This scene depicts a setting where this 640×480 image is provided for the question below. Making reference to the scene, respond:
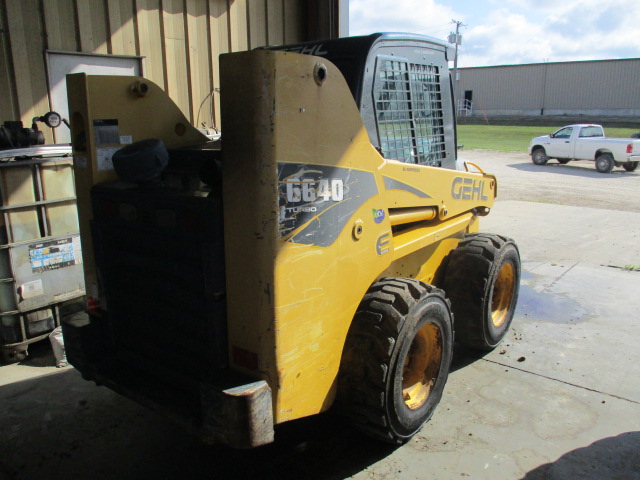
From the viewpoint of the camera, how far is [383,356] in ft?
9.86

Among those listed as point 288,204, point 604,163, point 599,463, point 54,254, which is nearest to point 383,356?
point 288,204

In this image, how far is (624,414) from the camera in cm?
383

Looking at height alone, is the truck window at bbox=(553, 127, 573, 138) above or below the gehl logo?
above

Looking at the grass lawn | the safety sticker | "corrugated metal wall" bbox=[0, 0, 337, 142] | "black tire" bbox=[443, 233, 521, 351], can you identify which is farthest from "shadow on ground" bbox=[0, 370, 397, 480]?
the grass lawn

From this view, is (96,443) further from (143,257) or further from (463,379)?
(463,379)

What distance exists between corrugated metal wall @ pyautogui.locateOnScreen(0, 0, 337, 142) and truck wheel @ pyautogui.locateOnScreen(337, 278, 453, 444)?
14.8 ft

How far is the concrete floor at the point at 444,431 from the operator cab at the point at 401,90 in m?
1.88

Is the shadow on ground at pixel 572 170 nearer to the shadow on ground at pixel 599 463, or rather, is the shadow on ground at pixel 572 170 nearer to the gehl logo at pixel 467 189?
the gehl logo at pixel 467 189

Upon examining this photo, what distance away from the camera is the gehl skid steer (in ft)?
8.07

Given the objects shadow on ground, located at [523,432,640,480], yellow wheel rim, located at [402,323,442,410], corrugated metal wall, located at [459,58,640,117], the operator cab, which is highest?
corrugated metal wall, located at [459,58,640,117]

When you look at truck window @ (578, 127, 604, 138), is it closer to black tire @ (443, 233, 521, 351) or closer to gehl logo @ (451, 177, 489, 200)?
gehl logo @ (451, 177, 489, 200)

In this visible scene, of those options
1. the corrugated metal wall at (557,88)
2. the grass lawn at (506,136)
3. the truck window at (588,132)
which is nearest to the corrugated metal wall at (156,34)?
the truck window at (588,132)

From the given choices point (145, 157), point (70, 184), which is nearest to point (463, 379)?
point (145, 157)

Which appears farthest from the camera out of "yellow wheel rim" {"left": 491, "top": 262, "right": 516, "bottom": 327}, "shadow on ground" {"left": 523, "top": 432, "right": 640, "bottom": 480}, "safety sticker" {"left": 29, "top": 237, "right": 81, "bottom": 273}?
"yellow wheel rim" {"left": 491, "top": 262, "right": 516, "bottom": 327}
